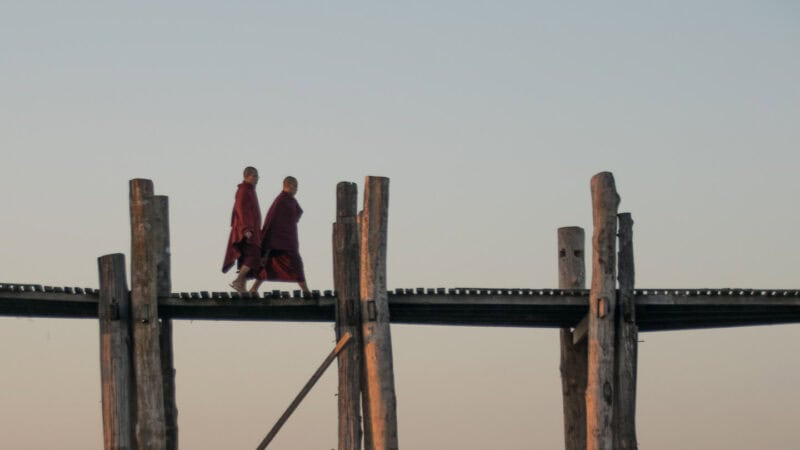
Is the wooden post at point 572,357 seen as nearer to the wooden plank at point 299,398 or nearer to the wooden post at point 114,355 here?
the wooden plank at point 299,398

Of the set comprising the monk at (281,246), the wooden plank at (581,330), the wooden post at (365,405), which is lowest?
the wooden post at (365,405)

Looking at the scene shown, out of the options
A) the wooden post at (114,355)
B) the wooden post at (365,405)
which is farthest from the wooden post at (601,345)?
the wooden post at (114,355)

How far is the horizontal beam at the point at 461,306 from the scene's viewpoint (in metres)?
17.8

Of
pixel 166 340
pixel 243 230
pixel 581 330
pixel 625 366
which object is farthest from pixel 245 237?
pixel 625 366

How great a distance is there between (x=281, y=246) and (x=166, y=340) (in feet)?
4.51

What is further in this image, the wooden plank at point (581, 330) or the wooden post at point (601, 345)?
the wooden plank at point (581, 330)

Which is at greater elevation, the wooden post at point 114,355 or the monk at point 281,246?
the monk at point 281,246

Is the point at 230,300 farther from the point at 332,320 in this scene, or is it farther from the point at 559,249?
the point at 559,249

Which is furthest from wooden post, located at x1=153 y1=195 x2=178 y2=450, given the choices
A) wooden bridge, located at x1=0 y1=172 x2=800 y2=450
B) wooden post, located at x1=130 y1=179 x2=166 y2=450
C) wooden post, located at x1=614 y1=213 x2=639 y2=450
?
wooden post, located at x1=614 y1=213 x2=639 y2=450

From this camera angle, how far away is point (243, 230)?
61.2 feet

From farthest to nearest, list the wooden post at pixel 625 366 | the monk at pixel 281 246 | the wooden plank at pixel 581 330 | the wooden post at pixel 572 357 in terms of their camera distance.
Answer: the wooden post at pixel 572 357
the monk at pixel 281 246
the wooden plank at pixel 581 330
the wooden post at pixel 625 366

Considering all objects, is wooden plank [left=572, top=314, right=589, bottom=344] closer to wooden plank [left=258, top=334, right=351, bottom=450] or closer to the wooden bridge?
the wooden bridge

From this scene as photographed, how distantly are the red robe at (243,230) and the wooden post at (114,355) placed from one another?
117 cm

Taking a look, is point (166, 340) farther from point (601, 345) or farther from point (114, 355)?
A: point (601, 345)
